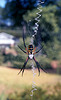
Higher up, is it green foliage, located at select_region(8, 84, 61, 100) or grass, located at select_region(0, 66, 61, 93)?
grass, located at select_region(0, 66, 61, 93)

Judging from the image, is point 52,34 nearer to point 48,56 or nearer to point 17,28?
point 48,56

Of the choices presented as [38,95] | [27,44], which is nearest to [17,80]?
[38,95]

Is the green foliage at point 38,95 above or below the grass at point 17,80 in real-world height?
below

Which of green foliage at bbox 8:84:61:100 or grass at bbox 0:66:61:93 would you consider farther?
grass at bbox 0:66:61:93

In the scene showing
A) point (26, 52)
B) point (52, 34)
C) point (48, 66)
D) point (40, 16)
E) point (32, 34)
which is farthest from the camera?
point (52, 34)

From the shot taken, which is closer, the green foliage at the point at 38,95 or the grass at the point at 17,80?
the green foliage at the point at 38,95

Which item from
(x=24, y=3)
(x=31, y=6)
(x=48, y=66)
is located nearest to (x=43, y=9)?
(x=31, y=6)

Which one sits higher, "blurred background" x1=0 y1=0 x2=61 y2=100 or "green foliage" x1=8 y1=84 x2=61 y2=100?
"blurred background" x1=0 y1=0 x2=61 y2=100

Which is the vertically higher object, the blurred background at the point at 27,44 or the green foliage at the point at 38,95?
the blurred background at the point at 27,44
